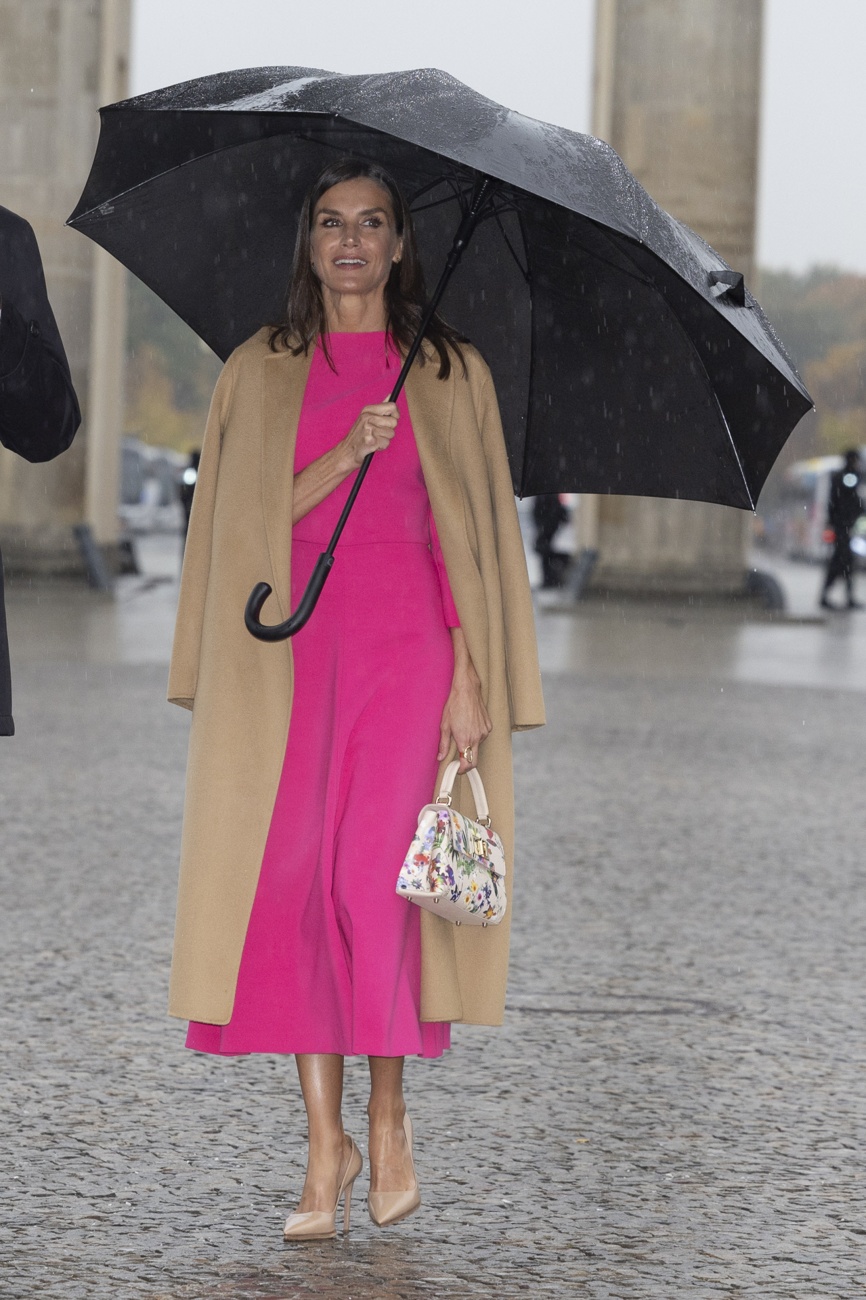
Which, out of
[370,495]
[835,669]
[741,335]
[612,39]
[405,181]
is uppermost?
[612,39]

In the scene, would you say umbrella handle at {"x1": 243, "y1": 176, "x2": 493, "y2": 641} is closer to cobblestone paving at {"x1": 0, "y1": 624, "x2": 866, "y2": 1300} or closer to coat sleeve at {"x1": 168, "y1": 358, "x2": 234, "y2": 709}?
coat sleeve at {"x1": 168, "y1": 358, "x2": 234, "y2": 709}

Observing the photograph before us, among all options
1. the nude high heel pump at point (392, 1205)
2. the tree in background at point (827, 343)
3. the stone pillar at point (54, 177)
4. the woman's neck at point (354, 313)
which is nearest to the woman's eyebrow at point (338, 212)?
the woman's neck at point (354, 313)

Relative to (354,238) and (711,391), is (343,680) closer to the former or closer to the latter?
(354,238)

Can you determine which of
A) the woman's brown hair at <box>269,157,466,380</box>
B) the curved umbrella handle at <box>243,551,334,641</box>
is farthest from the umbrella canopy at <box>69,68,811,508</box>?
the curved umbrella handle at <box>243,551,334,641</box>

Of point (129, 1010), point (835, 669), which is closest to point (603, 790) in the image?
point (129, 1010)

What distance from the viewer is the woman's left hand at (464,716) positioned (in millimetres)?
3809

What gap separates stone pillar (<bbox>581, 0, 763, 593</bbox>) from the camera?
24.3 meters

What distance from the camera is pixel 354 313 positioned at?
392 centimetres

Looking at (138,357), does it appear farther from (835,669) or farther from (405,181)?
(405,181)

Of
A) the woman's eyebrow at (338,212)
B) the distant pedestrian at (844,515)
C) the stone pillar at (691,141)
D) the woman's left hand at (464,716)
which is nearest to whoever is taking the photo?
the woman's left hand at (464,716)

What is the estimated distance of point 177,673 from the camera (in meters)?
3.86

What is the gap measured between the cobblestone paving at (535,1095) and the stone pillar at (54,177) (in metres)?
17.1

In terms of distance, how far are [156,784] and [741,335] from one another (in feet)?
18.2

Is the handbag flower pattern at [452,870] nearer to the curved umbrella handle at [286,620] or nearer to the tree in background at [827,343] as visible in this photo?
the curved umbrella handle at [286,620]
